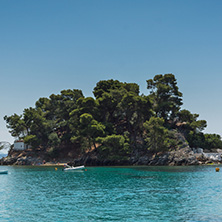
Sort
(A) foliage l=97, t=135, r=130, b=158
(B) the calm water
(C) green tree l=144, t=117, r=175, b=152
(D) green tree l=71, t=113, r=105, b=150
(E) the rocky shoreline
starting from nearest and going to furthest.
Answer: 1. (B) the calm water
2. (E) the rocky shoreline
3. (A) foliage l=97, t=135, r=130, b=158
4. (C) green tree l=144, t=117, r=175, b=152
5. (D) green tree l=71, t=113, r=105, b=150

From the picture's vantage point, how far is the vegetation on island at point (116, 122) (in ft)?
351

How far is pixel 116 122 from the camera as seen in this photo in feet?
428

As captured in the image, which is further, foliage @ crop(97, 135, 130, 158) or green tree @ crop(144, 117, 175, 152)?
green tree @ crop(144, 117, 175, 152)

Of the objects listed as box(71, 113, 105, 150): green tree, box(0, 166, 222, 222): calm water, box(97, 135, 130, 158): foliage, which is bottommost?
box(0, 166, 222, 222): calm water

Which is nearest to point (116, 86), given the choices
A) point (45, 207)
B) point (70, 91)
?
point (70, 91)

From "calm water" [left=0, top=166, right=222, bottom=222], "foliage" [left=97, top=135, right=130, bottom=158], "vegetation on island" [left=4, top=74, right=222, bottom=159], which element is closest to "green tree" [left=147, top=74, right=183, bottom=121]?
"vegetation on island" [left=4, top=74, right=222, bottom=159]

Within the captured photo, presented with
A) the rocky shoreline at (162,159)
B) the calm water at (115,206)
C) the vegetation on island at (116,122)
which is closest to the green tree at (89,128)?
the vegetation on island at (116,122)

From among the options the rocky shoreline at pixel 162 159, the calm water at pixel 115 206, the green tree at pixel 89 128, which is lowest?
the calm water at pixel 115 206

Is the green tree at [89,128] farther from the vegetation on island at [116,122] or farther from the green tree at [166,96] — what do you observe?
the green tree at [166,96]

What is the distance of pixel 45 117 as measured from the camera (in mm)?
142375

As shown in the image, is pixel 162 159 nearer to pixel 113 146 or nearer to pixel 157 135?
pixel 157 135

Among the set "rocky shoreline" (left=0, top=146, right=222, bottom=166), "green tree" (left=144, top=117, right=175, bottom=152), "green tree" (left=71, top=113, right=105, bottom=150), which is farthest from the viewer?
"green tree" (left=71, top=113, right=105, bottom=150)

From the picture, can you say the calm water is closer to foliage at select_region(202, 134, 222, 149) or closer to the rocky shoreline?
the rocky shoreline

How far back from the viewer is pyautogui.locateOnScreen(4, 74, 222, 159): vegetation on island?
107 meters
